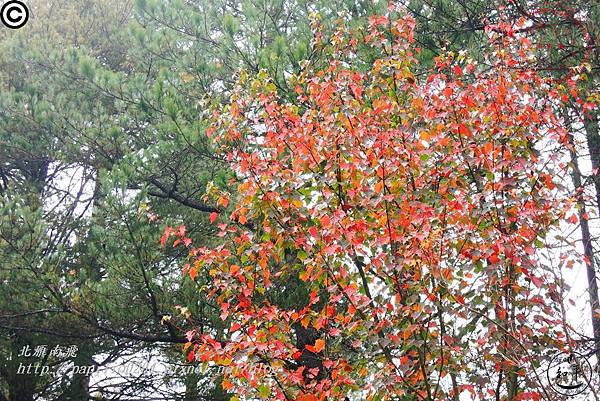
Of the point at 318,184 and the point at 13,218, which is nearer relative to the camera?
the point at 318,184

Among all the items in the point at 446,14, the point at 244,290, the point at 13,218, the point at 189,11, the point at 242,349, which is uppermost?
the point at 189,11

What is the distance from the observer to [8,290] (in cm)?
673

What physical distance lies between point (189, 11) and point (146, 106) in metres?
1.29

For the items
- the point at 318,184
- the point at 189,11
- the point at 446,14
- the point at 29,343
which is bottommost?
the point at 318,184

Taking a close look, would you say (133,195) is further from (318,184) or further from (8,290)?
(318,184)

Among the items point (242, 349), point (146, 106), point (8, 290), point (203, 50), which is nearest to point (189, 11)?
point (203, 50)

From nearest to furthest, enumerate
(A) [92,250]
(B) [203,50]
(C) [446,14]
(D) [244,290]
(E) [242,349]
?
(E) [242,349] → (D) [244,290] → (A) [92,250] → (C) [446,14] → (B) [203,50]

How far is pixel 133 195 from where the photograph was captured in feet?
20.1

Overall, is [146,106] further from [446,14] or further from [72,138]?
[446,14]

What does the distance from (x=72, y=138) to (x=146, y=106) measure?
111 centimetres

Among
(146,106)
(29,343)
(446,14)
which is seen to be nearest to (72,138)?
(146,106)

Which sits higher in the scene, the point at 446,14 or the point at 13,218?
the point at 446,14

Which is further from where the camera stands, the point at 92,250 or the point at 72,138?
the point at 72,138

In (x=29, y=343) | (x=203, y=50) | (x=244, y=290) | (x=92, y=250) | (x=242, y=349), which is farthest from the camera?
(x=29, y=343)
